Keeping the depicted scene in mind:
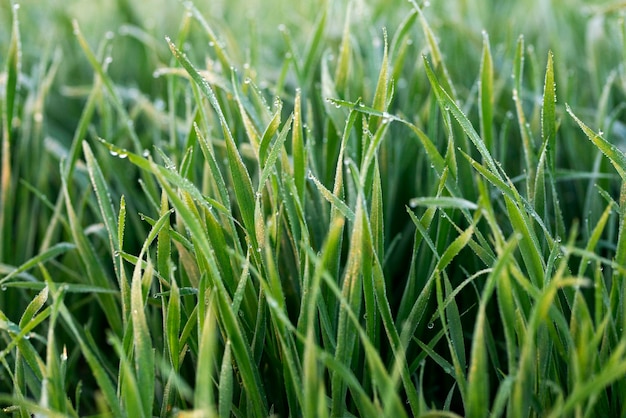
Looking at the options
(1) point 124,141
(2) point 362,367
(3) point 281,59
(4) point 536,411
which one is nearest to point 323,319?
(2) point 362,367

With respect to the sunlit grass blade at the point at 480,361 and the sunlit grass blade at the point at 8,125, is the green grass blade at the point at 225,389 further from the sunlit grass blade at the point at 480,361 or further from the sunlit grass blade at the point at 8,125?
the sunlit grass blade at the point at 8,125

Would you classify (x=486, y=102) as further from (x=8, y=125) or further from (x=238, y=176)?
(x=8, y=125)

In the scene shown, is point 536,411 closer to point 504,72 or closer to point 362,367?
point 362,367

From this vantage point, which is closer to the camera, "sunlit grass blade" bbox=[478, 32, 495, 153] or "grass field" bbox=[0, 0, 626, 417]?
"grass field" bbox=[0, 0, 626, 417]

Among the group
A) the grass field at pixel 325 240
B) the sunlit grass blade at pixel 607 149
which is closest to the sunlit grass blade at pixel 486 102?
the grass field at pixel 325 240

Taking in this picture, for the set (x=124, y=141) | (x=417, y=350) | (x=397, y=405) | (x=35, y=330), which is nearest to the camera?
(x=397, y=405)

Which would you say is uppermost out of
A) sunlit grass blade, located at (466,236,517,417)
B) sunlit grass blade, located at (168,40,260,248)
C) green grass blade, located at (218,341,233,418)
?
sunlit grass blade, located at (168,40,260,248)

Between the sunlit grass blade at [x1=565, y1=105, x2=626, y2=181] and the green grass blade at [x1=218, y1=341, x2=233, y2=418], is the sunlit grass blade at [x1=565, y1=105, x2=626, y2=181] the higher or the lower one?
the higher one

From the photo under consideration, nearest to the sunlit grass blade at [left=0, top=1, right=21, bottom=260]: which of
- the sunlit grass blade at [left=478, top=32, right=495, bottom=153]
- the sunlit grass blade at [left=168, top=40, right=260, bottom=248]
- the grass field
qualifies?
the grass field

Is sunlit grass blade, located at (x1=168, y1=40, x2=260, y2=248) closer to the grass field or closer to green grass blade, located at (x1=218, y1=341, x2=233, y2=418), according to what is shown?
the grass field
